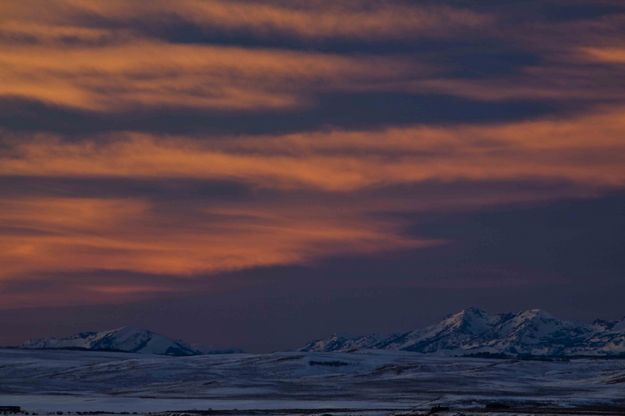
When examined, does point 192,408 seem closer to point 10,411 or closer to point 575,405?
point 10,411

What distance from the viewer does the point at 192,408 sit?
140 meters

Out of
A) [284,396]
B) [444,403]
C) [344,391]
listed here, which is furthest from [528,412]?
[344,391]

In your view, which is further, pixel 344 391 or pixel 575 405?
pixel 344 391

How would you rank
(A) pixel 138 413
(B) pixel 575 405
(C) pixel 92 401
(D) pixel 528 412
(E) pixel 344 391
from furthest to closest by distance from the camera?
(E) pixel 344 391 < (C) pixel 92 401 < (B) pixel 575 405 < (A) pixel 138 413 < (D) pixel 528 412

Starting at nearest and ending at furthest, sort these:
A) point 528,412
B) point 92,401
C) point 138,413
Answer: point 528,412 < point 138,413 < point 92,401

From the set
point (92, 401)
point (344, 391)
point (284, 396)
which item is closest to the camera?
point (92, 401)

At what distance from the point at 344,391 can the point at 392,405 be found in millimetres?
49508

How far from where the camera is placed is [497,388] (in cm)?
19188

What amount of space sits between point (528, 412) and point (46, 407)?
208 feet

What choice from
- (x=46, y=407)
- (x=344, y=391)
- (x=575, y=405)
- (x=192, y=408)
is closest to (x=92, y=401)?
(x=46, y=407)

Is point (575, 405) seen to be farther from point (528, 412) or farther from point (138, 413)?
point (138, 413)

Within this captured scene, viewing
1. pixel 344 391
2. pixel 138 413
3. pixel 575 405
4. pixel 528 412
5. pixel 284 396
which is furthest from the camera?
pixel 344 391

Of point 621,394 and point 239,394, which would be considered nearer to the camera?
point 621,394

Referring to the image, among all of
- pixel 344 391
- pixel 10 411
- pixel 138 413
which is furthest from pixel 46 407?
pixel 344 391
